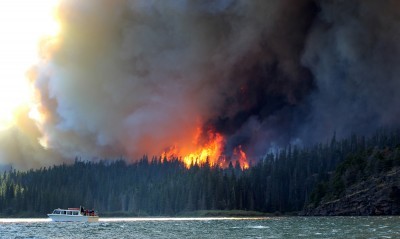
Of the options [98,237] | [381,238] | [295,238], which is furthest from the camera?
[98,237]

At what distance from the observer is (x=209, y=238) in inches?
4872

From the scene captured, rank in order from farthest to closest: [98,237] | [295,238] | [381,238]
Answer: [98,237], [295,238], [381,238]

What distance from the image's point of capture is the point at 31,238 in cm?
12219

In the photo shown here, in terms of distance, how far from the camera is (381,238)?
359 ft

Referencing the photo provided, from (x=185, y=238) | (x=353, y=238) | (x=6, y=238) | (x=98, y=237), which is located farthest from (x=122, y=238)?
(x=353, y=238)

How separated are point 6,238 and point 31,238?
17.6 feet

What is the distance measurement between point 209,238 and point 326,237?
1025 inches

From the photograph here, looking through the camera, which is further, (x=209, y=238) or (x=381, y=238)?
(x=209, y=238)

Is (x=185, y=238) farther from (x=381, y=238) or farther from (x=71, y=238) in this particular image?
(x=381, y=238)

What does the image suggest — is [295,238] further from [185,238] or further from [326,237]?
[185,238]

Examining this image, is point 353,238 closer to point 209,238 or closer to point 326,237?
point 326,237

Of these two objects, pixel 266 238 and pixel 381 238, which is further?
pixel 266 238

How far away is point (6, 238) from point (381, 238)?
3169 inches

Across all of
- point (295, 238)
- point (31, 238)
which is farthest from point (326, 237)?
point (31, 238)
